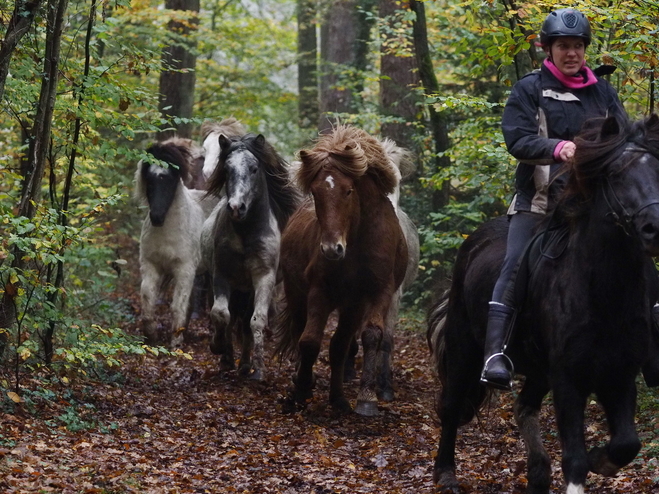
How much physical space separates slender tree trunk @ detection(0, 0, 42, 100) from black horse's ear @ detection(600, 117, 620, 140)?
15.4 ft

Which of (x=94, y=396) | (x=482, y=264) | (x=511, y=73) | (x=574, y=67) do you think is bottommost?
(x=94, y=396)

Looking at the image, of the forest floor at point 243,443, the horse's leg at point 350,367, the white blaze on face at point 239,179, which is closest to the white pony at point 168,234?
the white blaze on face at point 239,179

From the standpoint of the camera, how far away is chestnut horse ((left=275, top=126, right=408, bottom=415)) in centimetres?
876

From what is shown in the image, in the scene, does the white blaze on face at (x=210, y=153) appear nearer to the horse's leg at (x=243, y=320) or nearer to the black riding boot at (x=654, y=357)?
the horse's leg at (x=243, y=320)

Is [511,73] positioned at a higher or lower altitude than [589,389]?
higher

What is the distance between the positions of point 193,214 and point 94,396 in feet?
18.1

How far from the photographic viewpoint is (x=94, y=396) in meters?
8.48

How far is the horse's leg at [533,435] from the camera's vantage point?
5.98 m

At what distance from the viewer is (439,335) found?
7301 millimetres

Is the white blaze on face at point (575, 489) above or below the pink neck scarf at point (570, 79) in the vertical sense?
below

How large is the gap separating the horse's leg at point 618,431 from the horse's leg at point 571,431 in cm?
13

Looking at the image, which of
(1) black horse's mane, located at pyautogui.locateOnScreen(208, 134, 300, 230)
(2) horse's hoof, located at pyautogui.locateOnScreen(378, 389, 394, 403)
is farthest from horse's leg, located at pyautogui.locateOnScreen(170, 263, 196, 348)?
(2) horse's hoof, located at pyautogui.locateOnScreen(378, 389, 394, 403)

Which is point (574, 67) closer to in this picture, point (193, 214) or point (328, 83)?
point (193, 214)

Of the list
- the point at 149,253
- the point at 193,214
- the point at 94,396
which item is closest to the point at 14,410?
the point at 94,396
